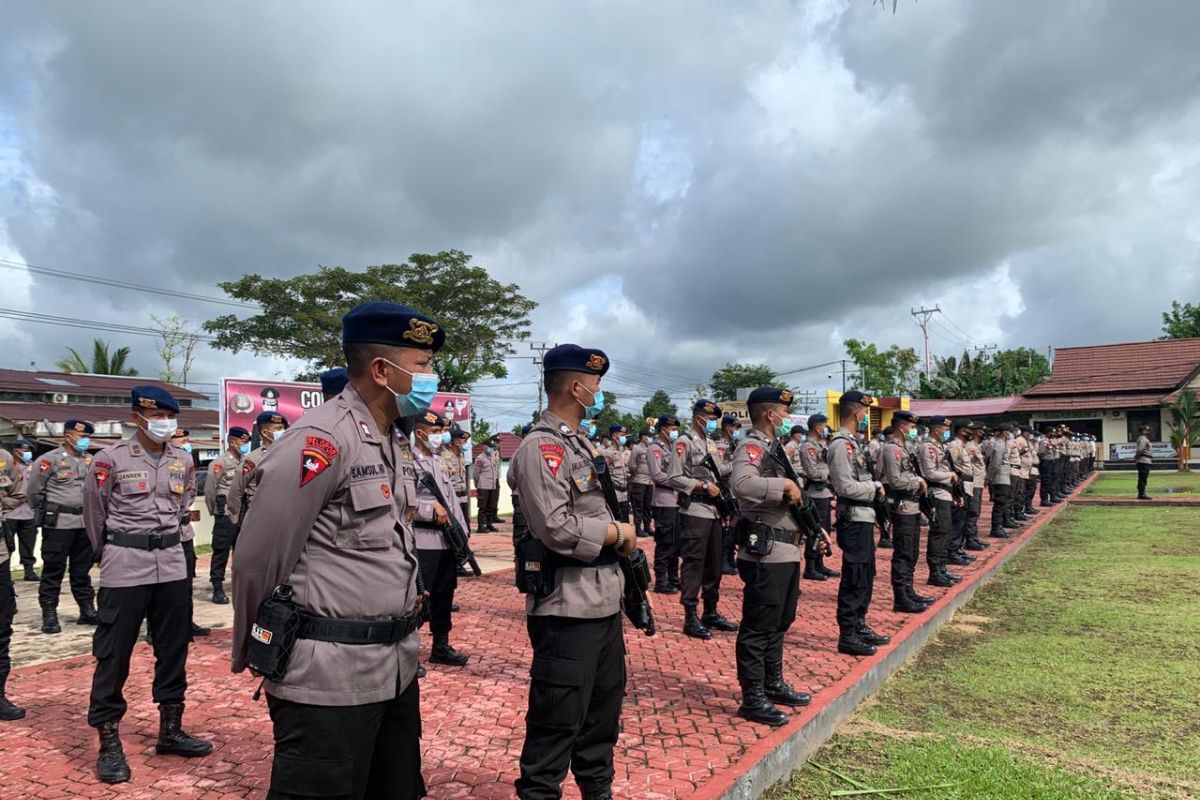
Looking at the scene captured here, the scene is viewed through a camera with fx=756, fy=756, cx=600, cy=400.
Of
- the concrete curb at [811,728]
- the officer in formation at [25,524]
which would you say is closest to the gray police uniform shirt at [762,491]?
the concrete curb at [811,728]

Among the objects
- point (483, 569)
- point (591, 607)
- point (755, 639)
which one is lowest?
point (483, 569)

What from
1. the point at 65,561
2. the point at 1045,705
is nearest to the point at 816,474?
the point at 1045,705

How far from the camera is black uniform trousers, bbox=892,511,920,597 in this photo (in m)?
7.36

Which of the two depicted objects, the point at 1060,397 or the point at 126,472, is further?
the point at 1060,397

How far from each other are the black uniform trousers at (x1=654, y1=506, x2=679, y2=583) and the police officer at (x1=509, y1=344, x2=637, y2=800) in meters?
5.47

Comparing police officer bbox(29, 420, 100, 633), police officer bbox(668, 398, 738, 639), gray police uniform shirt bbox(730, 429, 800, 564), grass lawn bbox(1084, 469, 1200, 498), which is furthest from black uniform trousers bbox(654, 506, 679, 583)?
grass lawn bbox(1084, 469, 1200, 498)

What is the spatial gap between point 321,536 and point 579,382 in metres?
1.55

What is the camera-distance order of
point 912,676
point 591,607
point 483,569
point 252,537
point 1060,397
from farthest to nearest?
point 1060,397 → point 483,569 → point 912,676 → point 591,607 → point 252,537

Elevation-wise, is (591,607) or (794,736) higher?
(591,607)

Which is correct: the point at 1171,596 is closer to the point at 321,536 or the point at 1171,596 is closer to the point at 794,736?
the point at 794,736

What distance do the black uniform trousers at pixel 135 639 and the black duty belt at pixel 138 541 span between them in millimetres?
Result: 208

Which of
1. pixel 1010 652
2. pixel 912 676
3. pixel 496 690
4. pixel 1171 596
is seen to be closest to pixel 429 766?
pixel 496 690

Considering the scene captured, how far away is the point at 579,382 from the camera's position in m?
3.39

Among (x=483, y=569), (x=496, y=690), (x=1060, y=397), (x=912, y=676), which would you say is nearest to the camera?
(x=496, y=690)
